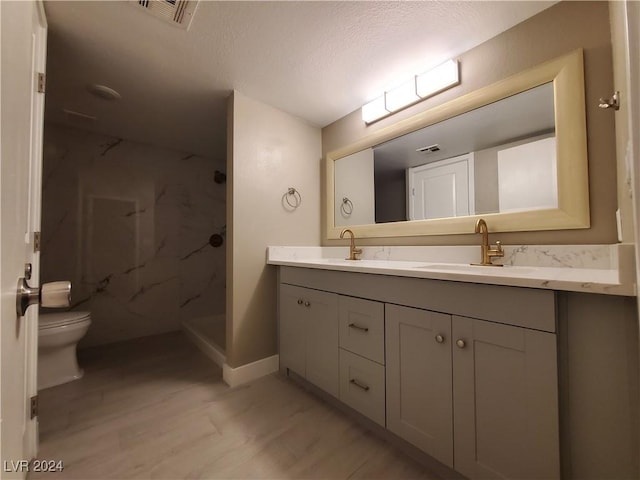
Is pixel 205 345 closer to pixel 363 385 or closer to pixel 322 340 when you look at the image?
pixel 322 340

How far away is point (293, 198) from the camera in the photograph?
2145 millimetres

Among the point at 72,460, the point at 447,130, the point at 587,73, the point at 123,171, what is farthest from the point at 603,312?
the point at 123,171

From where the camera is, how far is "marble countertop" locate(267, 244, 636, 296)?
2.30ft

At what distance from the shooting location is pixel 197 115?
7.25 ft

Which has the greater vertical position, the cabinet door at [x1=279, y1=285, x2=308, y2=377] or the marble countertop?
the marble countertop

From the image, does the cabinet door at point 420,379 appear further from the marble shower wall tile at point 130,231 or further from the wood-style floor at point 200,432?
the marble shower wall tile at point 130,231

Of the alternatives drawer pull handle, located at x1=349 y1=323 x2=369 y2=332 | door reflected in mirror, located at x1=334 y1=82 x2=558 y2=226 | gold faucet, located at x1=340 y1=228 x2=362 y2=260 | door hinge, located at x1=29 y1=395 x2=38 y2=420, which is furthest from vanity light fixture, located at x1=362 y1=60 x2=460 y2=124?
door hinge, located at x1=29 y1=395 x2=38 y2=420

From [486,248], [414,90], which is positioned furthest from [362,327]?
[414,90]

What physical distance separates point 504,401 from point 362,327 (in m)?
0.60

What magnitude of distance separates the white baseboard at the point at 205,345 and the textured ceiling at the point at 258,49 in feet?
6.59

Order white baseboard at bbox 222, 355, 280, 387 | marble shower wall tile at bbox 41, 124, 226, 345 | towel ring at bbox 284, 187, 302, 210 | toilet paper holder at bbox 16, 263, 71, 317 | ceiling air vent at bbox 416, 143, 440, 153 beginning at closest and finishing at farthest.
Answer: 1. toilet paper holder at bbox 16, 263, 71, 317
2. ceiling air vent at bbox 416, 143, 440, 153
3. white baseboard at bbox 222, 355, 280, 387
4. towel ring at bbox 284, 187, 302, 210
5. marble shower wall tile at bbox 41, 124, 226, 345

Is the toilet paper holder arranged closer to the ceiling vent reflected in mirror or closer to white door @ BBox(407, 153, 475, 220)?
white door @ BBox(407, 153, 475, 220)

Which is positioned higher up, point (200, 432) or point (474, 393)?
point (474, 393)

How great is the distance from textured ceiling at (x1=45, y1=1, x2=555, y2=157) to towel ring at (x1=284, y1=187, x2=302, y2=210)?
66 centimetres
